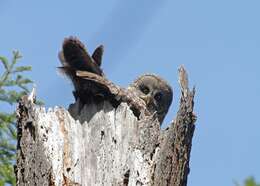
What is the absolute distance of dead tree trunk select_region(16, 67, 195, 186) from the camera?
4.60 metres

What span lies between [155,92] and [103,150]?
3499mm

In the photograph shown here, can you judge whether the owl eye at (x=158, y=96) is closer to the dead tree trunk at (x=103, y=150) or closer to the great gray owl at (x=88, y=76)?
the great gray owl at (x=88, y=76)

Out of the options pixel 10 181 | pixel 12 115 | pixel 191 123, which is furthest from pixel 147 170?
pixel 12 115

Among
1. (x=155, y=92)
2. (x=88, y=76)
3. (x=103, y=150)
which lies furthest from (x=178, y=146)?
(x=155, y=92)

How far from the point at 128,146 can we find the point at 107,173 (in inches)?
9.2

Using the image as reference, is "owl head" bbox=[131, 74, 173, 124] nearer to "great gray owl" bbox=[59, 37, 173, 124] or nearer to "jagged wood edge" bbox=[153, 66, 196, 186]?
"great gray owl" bbox=[59, 37, 173, 124]

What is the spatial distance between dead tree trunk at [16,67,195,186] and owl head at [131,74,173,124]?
3.11m

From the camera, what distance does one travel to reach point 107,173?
4656mm

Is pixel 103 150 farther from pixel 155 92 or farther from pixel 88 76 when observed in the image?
pixel 155 92

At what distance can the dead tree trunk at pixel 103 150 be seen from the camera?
15.1 ft

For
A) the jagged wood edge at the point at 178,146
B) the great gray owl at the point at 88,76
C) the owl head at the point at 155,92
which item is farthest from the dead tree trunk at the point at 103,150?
the owl head at the point at 155,92

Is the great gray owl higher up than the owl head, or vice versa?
the owl head

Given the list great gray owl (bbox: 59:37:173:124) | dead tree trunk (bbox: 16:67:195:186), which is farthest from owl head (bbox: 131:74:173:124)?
dead tree trunk (bbox: 16:67:195:186)

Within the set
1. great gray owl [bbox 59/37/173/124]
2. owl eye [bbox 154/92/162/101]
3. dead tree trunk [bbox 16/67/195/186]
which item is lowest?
dead tree trunk [bbox 16/67/195/186]
